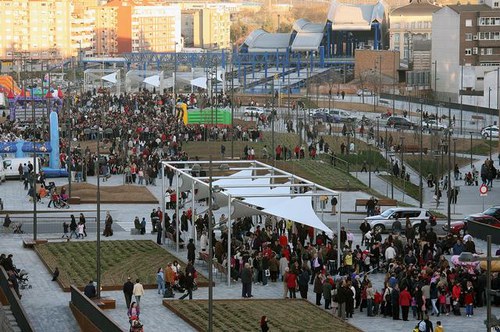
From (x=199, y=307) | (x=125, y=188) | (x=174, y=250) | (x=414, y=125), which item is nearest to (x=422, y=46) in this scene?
(x=414, y=125)

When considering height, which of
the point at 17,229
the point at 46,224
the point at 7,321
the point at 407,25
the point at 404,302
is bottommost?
the point at 46,224

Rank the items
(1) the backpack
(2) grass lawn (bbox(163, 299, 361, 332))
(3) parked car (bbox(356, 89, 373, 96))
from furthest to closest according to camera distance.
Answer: (3) parked car (bbox(356, 89, 373, 96)) < (1) the backpack < (2) grass lawn (bbox(163, 299, 361, 332))

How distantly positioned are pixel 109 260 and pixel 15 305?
376 inches

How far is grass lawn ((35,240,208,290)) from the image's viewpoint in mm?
40688

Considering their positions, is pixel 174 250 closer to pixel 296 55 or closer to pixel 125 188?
pixel 125 188

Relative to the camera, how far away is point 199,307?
1451 inches

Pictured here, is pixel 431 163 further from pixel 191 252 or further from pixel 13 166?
pixel 191 252

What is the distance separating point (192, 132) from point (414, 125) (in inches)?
523

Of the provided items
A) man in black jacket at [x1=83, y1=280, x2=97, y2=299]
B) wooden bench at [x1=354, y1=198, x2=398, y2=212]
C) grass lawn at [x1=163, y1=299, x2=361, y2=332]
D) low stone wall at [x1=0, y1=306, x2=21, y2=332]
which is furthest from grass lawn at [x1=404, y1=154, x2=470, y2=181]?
low stone wall at [x1=0, y1=306, x2=21, y2=332]

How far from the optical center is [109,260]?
43844 mm

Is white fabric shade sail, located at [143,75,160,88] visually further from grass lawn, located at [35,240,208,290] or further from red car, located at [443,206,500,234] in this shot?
grass lawn, located at [35,240,208,290]

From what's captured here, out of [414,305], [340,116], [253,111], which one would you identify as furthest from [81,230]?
[253,111]

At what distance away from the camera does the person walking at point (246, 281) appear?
38.4 metres

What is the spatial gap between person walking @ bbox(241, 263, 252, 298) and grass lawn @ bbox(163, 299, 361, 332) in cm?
77
